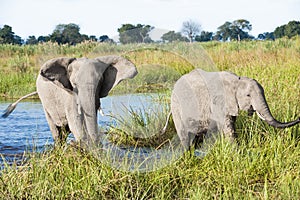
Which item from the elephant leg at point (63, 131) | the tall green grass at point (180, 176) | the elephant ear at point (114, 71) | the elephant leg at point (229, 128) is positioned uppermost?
the elephant ear at point (114, 71)

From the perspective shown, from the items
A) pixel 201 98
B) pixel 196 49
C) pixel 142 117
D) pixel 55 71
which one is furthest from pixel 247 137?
pixel 55 71

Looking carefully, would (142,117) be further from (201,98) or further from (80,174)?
(80,174)

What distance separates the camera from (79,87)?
14.4 ft

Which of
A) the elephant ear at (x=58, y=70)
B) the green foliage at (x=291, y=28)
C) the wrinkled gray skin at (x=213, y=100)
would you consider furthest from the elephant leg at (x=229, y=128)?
the green foliage at (x=291, y=28)

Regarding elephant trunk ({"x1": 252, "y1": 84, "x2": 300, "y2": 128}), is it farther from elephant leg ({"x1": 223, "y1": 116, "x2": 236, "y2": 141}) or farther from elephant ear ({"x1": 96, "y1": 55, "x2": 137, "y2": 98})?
elephant ear ({"x1": 96, "y1": 55, "x2": 137, "y2": 98})

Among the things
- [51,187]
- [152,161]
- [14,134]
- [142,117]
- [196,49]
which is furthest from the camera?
[14,134]

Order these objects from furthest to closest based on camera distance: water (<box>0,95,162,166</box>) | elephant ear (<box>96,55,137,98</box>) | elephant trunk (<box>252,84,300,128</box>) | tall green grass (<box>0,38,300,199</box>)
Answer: water (<box>0,95,162,166</box>) < elephant ear (<box>96,55,137,98</box>) < elephant trunk (<box>252,84,300,128</box>) < tall green grass (<box>0,38,300,199</box>)

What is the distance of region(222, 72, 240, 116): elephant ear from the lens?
467 centimetres

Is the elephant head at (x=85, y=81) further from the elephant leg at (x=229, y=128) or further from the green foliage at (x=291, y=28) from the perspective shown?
the green foliage at (x=291, y=28)

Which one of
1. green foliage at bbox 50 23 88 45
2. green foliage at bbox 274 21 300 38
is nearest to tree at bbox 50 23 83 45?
green foliage at bbox 50 23 88 45

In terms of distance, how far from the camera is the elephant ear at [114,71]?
4738 millimetres

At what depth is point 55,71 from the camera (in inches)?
187

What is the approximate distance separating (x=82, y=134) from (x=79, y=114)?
167 millimetres

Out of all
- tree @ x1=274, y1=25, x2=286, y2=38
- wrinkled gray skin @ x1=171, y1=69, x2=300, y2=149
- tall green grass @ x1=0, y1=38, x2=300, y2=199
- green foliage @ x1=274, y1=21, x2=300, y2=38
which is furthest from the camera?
tree @ x1=274, y1=25, x2=286, y2=38
